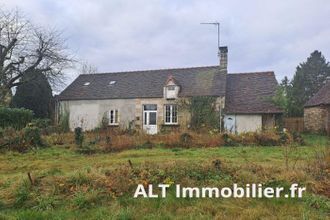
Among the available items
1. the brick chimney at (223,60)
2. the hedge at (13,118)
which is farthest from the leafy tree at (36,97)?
the brick chimney at (223,60)

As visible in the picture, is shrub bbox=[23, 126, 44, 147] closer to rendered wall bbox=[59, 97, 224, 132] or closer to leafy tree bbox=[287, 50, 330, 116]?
rendered wall bbox=[59, 97, 224, 132]

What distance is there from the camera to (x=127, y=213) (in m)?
5.83

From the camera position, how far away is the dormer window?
26.7 meters

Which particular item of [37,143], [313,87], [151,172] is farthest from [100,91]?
[313,87]

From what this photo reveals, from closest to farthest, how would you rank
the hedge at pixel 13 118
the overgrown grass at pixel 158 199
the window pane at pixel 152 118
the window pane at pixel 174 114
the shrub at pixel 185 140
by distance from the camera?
the overgrown grass at pixel 158 199 < the shrub at pixel 185 140 < the hedge at pixel 13 118 < the window pane at pixel 174 114 < the window pane at pixel 152 118

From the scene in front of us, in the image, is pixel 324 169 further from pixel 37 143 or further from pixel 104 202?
pixel 37 143

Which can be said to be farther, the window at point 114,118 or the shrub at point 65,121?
the window at point 114,118

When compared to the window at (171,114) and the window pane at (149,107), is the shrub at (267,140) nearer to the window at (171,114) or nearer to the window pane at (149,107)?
the window at (171,114)

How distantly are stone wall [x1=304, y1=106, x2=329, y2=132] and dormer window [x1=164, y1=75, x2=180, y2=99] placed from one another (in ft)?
35.4

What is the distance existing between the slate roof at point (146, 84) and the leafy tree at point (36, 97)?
5.86 ft

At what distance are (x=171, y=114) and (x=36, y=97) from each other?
A: 12.5 metres

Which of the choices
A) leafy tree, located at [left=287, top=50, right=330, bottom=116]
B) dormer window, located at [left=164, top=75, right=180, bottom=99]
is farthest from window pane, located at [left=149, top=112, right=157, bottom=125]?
leafy tree, located at [left=287, top=50, right=330, bottom=116]

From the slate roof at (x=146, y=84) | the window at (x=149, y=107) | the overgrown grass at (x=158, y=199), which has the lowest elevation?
the overgrown grass at (x=158, y=199)

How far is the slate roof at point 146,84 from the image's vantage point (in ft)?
87.8
